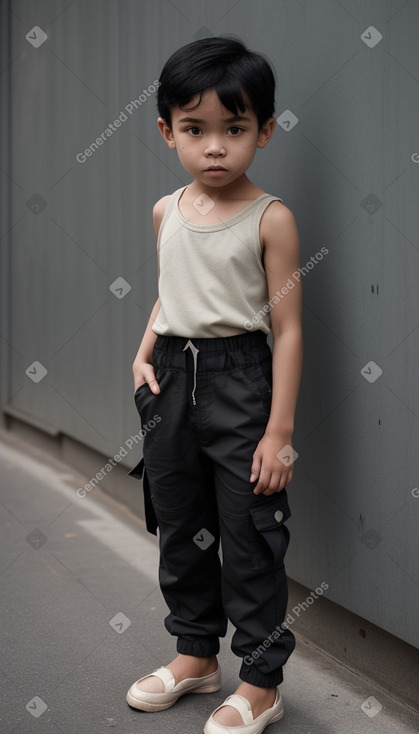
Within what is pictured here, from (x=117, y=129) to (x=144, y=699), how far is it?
2443mm

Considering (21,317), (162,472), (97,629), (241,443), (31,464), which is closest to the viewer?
(241,443)

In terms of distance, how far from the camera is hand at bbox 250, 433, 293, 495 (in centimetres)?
225

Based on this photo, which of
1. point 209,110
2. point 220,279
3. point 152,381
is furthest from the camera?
point 152,381

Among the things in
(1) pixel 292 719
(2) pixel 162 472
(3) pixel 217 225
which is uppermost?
(3) pixel 217 225

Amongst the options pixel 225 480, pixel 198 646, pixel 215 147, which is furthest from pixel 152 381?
pixel 198 646

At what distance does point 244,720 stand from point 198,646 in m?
0.28

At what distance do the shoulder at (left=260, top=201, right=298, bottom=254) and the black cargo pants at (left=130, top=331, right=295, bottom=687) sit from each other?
0.79 ft

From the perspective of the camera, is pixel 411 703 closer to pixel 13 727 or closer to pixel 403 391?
pixel 403 391

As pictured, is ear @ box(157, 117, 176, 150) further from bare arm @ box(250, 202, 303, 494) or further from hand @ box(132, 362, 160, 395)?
hand @ box(132, 362, 160, 395)

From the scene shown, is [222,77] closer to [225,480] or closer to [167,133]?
[167,133]

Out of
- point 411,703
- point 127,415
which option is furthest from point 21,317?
point 411,703

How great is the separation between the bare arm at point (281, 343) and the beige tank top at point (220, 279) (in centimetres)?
4

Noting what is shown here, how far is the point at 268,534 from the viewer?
7.46ft

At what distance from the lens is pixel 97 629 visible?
9.90 ft
